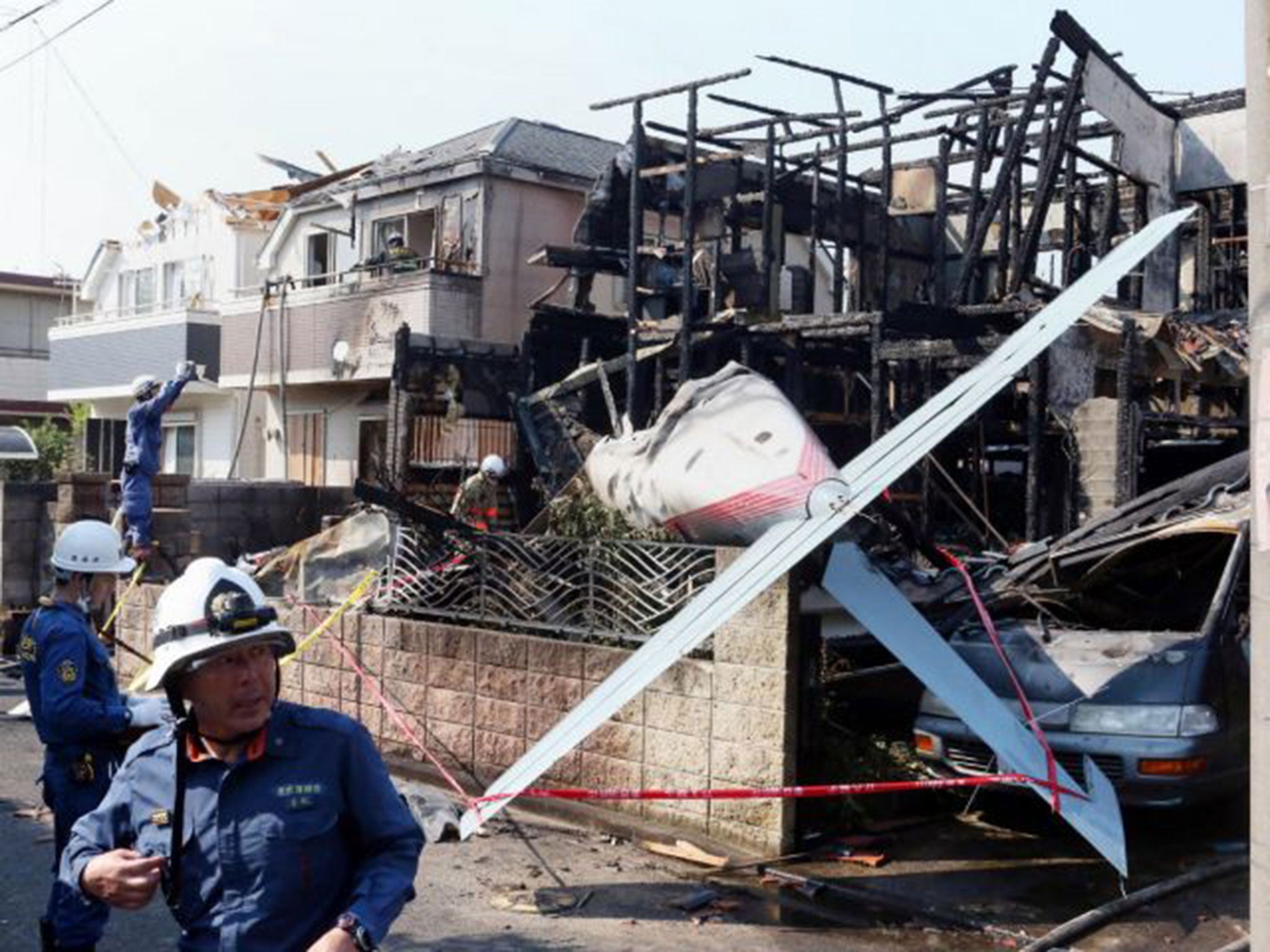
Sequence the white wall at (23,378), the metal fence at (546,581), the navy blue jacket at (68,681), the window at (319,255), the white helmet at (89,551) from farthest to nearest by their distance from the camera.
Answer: the white wall at (23,378)
the window at (319,255)
the metal fence at (546,581)
the white helmet at (89,551)
the navy blue jacket at (68,681)

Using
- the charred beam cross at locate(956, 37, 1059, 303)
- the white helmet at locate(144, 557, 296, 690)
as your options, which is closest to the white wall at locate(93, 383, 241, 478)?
the charred beam cross at locate(956, 37, 1059, 303)

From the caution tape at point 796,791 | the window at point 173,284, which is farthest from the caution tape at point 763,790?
the window at point 173,284

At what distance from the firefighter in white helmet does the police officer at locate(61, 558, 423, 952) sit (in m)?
9.43

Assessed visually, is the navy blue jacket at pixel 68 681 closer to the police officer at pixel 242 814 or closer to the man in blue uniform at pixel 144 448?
the police officer at pixel 242 814

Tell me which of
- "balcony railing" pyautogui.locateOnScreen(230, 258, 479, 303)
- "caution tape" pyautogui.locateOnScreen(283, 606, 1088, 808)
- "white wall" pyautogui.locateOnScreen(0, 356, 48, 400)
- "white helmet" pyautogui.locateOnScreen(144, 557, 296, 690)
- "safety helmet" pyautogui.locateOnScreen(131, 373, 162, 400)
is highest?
"balcony railing" pyautogui.locateOnScreen(230, 258, 479, 303)

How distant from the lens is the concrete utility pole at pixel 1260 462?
112 inches

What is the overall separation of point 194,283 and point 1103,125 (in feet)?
61.5

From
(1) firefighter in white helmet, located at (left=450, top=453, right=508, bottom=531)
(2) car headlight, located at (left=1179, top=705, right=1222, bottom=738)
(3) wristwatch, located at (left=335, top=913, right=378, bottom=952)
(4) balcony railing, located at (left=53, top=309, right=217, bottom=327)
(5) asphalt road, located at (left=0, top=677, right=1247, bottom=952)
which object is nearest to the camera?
(3) wristwatch, located at (left=335, top=913, right=378, bottom=952)

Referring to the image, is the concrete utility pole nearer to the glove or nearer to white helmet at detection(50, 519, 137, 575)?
the glove

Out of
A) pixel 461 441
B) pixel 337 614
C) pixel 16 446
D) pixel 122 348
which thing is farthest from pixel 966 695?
pixel 122 348

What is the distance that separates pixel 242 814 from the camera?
2.82 metres

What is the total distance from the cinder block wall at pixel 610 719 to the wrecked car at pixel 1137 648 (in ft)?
3.30

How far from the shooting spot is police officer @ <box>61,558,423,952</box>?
2791 mm

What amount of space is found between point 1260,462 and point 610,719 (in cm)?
519
